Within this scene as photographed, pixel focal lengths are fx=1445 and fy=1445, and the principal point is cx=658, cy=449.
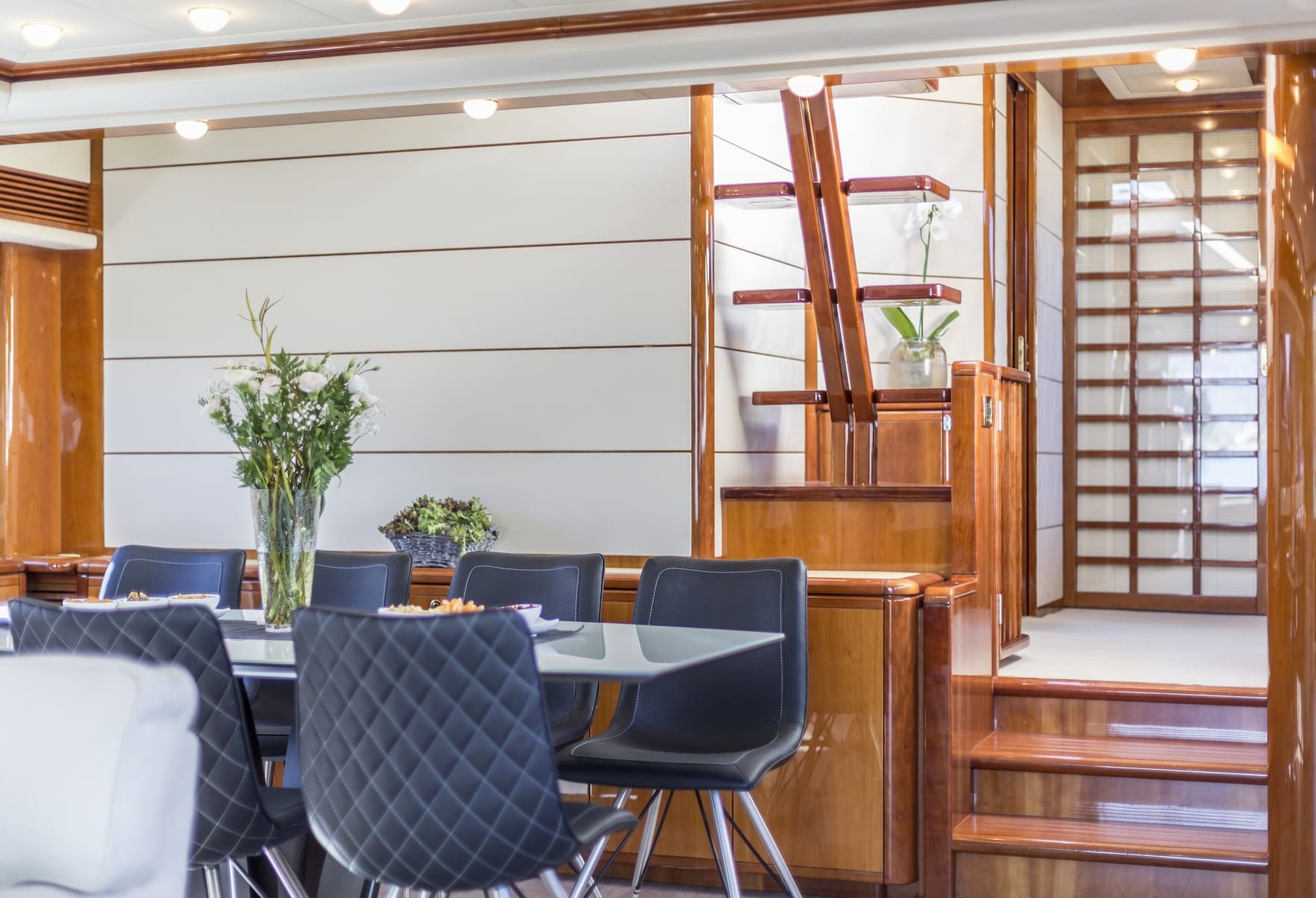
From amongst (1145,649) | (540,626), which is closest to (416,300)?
(540,626)

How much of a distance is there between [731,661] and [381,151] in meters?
2.44

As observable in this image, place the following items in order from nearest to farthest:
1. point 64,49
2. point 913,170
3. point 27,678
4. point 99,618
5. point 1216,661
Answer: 1. point 27,678
2. point 99,618
3. point 64,49
4. point 1216,661
5. point 913,170

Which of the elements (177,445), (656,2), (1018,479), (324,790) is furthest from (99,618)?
(1018,479)

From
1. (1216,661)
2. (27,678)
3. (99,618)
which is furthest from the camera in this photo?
(1216,661)

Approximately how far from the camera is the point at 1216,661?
5.39m

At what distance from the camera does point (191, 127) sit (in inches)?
182

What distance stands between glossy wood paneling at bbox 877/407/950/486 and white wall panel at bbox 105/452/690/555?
4.07 feet

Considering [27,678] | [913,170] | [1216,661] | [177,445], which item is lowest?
[1216,661]

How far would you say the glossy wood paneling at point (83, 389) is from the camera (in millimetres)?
5484

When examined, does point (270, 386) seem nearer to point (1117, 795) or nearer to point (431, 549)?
point (431, 549)

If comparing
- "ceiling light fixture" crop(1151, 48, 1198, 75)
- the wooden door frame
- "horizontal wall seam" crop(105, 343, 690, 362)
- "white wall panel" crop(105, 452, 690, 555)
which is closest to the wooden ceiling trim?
"ceiling light fixture" crop(1151, 48, 1198, 75)

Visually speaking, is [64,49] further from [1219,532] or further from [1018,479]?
[1219,532]

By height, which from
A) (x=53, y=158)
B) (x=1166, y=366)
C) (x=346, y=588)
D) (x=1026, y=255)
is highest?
(x=53, y=158)

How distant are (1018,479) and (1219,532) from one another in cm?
227
